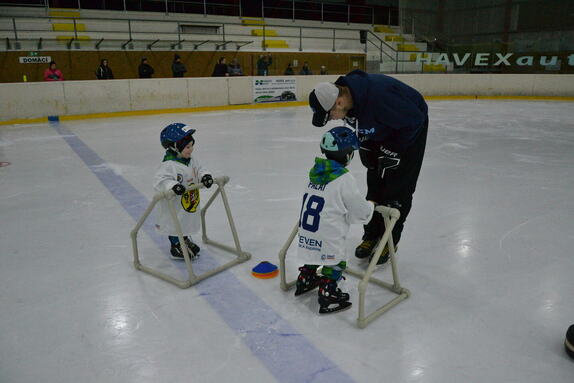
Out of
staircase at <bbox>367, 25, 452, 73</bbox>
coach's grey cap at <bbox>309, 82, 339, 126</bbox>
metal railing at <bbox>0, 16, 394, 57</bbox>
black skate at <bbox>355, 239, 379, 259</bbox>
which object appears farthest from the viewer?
staircase at <bbox>367, 25, 452, 73</bbox>

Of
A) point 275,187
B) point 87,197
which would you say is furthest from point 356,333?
point 87,197

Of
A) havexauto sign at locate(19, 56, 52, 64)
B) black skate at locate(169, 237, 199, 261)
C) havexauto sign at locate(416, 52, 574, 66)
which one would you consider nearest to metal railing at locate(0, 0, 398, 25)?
havexauto sign at locate(19, 56, 52, 64)

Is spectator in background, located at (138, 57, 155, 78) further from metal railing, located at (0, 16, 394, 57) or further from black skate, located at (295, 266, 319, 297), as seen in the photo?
black skate, located at (295, 266, 319, 297)

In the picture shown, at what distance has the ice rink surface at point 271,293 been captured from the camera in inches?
69.3

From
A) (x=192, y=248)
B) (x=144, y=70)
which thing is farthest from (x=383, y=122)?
(x=144, y=70)

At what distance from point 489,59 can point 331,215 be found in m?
14.2

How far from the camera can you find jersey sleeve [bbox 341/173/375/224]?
198cm

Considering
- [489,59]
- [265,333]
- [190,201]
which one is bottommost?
[265,333]

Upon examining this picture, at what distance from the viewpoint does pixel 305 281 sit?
7.42 ft

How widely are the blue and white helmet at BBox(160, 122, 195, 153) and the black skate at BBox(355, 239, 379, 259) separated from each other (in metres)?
1.26

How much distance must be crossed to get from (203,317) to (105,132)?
6619 millimetres

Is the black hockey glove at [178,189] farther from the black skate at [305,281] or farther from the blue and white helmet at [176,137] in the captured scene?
the black skate at [305,281]

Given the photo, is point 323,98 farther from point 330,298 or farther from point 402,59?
point 402,59

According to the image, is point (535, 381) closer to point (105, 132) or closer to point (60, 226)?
point (60, 226)
